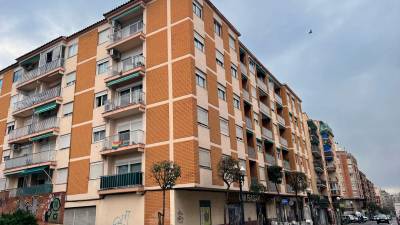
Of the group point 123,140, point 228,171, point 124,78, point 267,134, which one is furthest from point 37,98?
point 267,134

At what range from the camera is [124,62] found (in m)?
26.8

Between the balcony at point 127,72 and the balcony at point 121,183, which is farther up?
the balcony at point 127,72

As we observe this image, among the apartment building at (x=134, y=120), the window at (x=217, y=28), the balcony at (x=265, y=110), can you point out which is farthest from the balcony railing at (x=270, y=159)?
the window at (x=217, y=28)

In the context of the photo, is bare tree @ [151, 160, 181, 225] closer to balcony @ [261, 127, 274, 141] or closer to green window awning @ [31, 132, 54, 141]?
green window awning @ [31, 132, 54, 141]

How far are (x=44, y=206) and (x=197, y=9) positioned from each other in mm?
20378

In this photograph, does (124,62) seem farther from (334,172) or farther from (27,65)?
(334,172)

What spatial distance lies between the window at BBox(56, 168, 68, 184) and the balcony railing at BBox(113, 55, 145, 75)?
9.33m

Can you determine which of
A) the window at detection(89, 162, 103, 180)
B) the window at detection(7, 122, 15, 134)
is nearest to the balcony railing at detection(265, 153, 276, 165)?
the window at detection(89, 162, 103, 180)

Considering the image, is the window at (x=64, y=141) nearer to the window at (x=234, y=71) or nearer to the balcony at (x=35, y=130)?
the balcony at (x=35, y=130)

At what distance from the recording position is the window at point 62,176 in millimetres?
27625

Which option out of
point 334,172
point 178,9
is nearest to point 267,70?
point 178,9

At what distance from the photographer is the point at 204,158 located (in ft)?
73.3

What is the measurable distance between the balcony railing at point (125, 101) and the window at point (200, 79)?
168 inches

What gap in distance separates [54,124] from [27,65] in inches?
390
